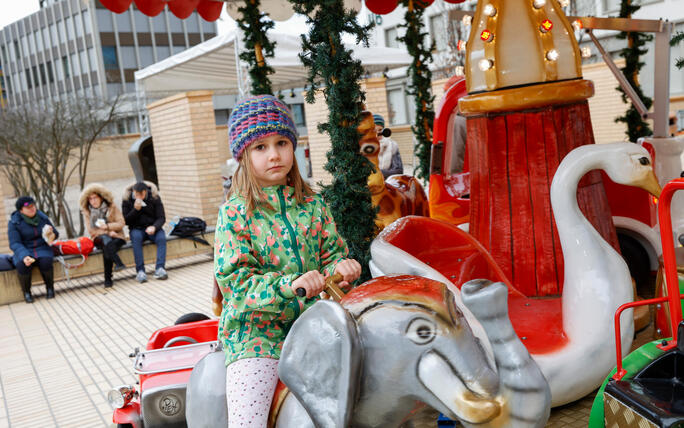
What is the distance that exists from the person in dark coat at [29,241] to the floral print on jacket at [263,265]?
789 centimetres

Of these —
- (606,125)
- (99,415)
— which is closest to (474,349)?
(99,415)

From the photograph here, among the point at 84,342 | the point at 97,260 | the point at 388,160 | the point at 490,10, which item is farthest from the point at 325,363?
the point at 97,260

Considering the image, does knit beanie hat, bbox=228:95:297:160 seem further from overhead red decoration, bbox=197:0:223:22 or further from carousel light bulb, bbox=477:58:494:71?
overhead red decoration, bbox=197:0:223:22

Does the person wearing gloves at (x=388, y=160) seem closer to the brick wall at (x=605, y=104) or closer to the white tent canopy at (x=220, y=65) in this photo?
the white tent canopy at (x=220, y=65)

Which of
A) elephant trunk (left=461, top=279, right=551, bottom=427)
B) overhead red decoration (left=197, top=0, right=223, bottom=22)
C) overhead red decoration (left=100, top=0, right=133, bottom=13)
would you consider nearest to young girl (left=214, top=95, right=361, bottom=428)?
elephant trunk (left=461, top=279, right=551, bottom=427)

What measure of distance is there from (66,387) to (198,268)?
4932 mm

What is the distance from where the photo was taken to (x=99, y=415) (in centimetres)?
459

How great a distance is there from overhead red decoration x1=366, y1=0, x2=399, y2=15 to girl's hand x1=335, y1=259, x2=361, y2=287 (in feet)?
16.0

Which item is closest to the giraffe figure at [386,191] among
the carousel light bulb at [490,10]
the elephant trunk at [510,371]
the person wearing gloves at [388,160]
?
the carousel light bulb at [490,10]

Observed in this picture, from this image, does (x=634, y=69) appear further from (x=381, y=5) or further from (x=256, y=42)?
(x=256, y=42)

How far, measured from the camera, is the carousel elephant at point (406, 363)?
4.50 ft

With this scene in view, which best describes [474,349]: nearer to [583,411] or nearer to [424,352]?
[424,352]

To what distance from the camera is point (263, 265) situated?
6.68 feet

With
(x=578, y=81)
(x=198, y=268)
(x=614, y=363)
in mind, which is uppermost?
(x=578, y=81)
